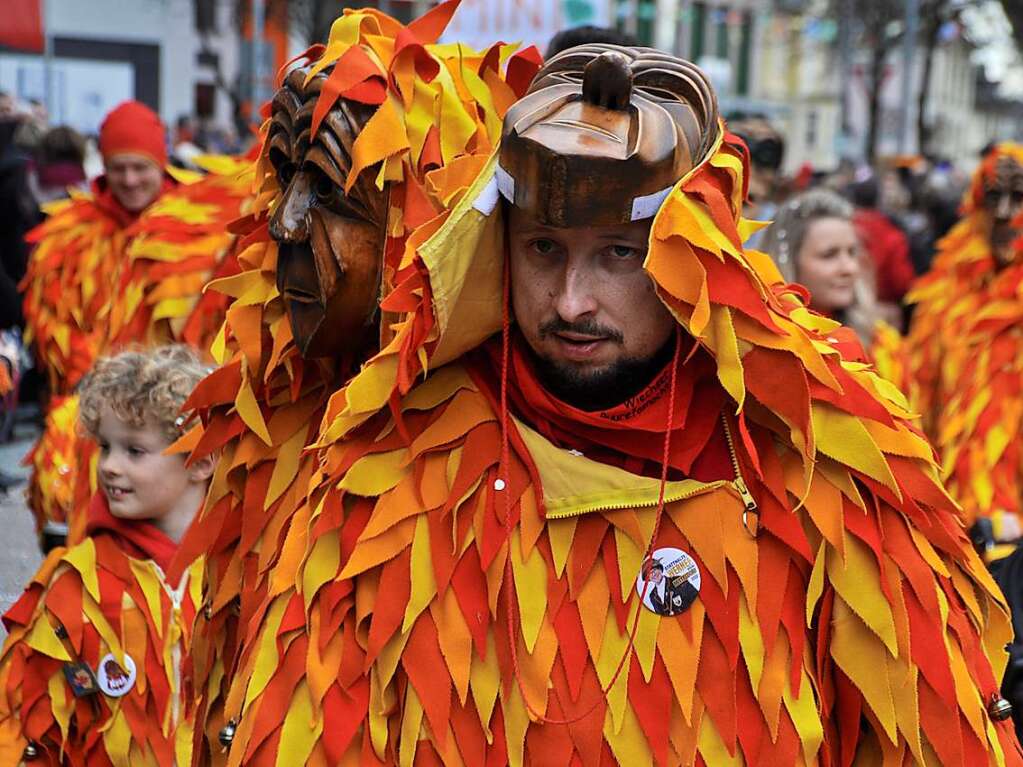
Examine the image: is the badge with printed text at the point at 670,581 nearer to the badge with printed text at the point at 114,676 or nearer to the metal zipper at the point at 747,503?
the metal zipper at the point at 747,503

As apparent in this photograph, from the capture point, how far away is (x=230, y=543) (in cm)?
311

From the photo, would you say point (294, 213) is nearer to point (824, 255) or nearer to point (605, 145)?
point (605, 145)

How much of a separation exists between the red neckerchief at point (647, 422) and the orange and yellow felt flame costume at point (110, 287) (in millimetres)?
1171

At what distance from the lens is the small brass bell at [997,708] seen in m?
2.47

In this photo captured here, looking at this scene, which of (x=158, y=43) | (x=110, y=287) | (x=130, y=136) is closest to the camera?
(x=110, y=287)

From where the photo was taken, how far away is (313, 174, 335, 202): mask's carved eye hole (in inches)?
114

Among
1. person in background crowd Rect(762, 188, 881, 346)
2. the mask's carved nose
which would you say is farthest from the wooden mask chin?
person in background crowd Rect(762, 188, 881, 346)

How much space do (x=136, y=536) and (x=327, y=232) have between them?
1.22 m

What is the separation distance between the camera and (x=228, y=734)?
2.69m

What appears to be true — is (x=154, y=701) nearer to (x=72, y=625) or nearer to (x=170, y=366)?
(x=72, y=625)

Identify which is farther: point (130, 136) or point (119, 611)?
point (130, 136)

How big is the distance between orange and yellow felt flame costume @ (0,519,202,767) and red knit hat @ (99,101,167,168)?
9.84ft

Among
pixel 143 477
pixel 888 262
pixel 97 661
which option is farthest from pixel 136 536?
pixel 888 262

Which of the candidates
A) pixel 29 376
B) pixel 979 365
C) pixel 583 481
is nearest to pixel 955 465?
pixel 979 365
